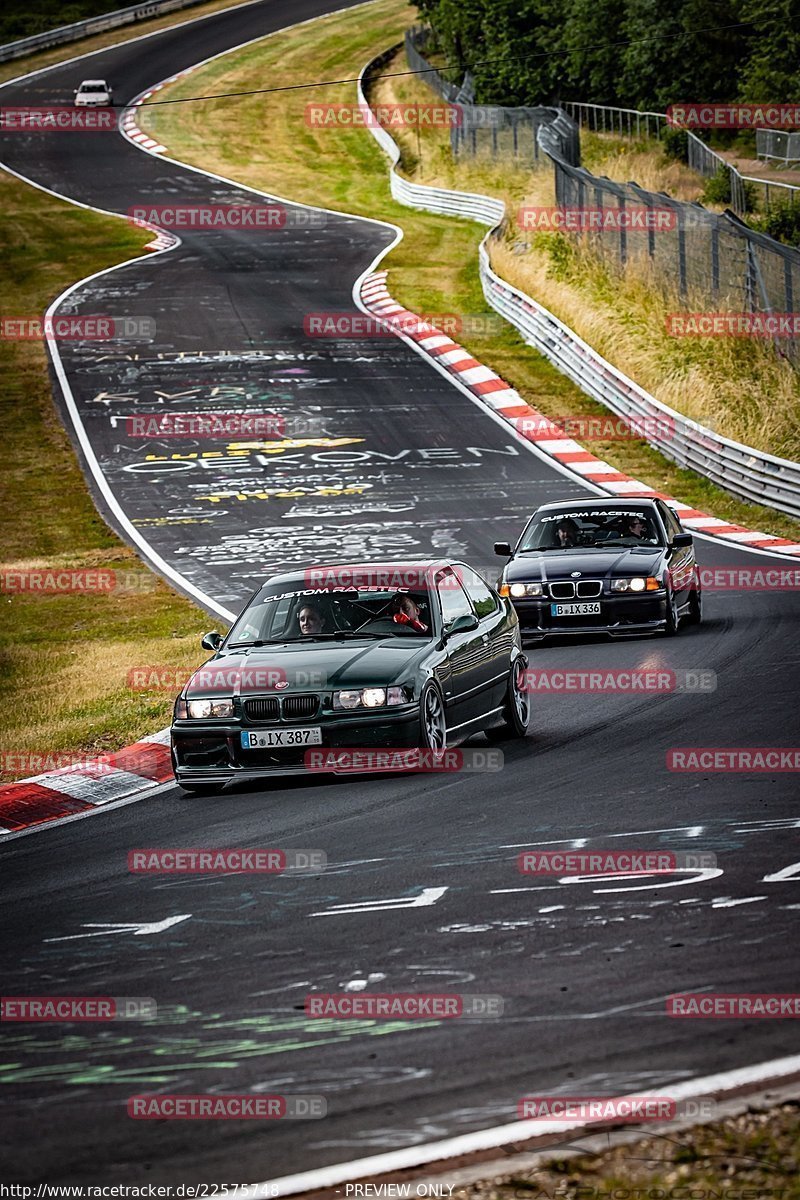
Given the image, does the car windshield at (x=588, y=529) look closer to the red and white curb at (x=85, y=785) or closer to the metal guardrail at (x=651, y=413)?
the red and white curb at (x=85, y=785)

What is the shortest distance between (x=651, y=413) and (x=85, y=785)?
1875 centimetres

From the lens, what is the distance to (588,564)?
1667cm

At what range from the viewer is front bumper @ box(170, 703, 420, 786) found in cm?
1083

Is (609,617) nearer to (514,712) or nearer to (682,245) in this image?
(514,712)

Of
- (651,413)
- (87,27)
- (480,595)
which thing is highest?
(87,27)

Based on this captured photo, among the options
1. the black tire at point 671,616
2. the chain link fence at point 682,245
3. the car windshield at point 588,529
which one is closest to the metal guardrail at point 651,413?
the chain link fence at point 682,245

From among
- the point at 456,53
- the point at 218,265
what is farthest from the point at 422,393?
the point at 456,53

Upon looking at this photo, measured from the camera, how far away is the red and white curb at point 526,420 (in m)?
23.3

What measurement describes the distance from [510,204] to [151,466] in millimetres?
21219

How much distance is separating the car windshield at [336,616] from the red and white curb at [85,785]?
1131 mm

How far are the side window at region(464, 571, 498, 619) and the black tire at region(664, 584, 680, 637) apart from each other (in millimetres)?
3642

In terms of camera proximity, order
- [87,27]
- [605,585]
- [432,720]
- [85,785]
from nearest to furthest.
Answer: [432,720] < [85,785] < [605,585] < [87,27]

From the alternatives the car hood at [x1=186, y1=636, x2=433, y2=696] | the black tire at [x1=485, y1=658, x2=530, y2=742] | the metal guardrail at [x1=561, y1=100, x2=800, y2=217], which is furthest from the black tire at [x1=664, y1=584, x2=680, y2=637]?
the metal guardrail at [x1=561, y1=100, x2=800, y2=217]

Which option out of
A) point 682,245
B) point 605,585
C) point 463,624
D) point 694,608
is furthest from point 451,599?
point 682,245
